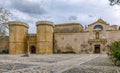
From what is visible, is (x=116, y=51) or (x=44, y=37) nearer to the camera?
(x=116, y=51)

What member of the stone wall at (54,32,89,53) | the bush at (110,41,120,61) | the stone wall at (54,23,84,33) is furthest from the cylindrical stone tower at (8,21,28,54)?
the bush at (110,41,120,61)

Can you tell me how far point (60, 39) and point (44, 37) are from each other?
4.63m

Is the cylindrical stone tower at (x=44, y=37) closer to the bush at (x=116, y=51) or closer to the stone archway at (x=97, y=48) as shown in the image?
the stone archway at (x=97, y=48)

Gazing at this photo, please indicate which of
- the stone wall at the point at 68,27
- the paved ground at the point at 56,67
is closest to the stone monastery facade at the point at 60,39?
the stone wall at the point at 68,27

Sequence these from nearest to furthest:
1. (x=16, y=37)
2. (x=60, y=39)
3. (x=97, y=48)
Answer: (x=16, y=37) < (x=97, y=48) < (x=60, y=39)

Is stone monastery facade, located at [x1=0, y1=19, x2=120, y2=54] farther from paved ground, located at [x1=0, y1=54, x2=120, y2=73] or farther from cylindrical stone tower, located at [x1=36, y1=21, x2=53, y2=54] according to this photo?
paved ground, located at [x1=0, y1=54, x2=120, y2=73]

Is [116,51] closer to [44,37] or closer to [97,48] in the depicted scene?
[44,37]

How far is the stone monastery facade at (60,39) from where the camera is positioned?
45688 millimetres

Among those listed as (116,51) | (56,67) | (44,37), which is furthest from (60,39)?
(56,67)

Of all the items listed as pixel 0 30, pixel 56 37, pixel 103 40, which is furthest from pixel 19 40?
pixel 0 30

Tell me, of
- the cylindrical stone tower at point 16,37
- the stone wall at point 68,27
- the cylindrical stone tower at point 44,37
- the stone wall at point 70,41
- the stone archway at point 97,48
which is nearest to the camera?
the cylindrical stone tower at point 44,37

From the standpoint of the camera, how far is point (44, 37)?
4556 cm

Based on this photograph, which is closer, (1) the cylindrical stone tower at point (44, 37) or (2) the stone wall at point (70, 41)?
(1) the cylindrical stone tower at point (44, 37)

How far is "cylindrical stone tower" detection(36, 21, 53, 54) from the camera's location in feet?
149
